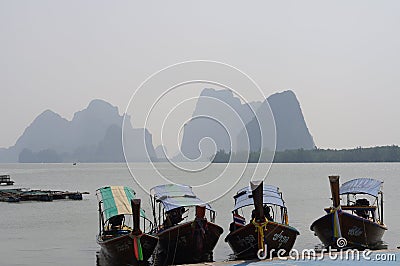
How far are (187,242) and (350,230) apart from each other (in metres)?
6.81

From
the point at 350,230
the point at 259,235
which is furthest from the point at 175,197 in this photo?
the point at 350,230

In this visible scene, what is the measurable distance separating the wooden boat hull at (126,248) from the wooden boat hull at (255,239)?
313 centimetres

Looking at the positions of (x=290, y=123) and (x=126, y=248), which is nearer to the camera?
(x=126, y=248)

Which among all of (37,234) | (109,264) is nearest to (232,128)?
(109,264)

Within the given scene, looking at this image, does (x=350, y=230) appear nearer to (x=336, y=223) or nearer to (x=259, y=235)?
(x=336, y=223)

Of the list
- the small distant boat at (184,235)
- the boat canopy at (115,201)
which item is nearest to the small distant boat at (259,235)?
the small distant boat at (184,235)

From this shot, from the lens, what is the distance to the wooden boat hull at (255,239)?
21.4 m

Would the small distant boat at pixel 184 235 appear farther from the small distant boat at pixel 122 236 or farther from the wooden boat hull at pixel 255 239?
the small distant boat at pixel 122 236

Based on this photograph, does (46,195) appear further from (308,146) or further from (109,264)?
(308,146)

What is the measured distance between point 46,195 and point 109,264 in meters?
37.7

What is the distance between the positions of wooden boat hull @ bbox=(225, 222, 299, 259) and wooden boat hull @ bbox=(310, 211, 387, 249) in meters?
2.82

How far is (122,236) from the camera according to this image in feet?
70.4

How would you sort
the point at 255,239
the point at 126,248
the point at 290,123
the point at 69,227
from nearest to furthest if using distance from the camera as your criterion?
1. the point at 126,248
2. the point at 255,239
3. the point at 69,227
4. the point at 290,123

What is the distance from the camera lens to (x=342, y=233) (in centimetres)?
2467
